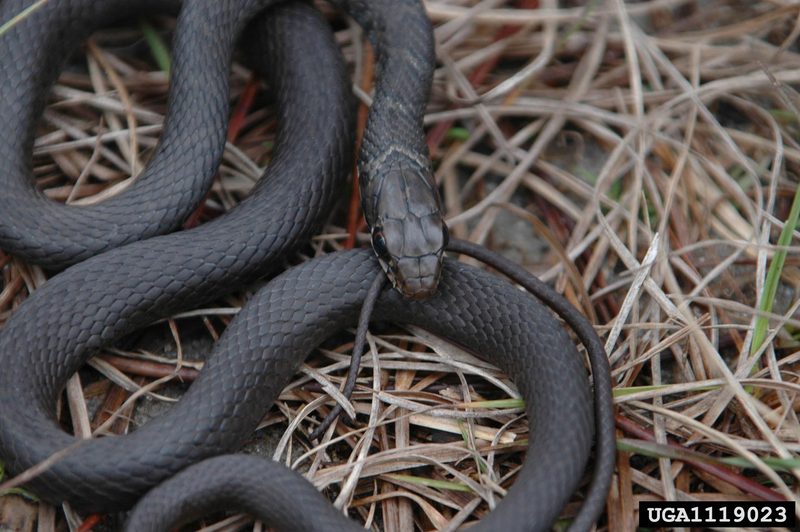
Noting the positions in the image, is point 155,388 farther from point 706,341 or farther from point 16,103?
point 706,341

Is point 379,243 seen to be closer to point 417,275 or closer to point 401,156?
point 417,275

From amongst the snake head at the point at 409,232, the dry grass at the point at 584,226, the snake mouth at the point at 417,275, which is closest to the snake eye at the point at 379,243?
the snake head at the point at 409,232

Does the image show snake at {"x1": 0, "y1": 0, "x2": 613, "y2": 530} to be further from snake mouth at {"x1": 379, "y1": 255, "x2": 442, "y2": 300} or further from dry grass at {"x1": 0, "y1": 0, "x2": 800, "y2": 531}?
dry grass at {"x1": 0, "y1": 0, "x2": 800, "y2": 531}

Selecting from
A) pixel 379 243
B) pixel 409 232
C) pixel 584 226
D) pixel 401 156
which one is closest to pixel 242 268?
pixel 379 243

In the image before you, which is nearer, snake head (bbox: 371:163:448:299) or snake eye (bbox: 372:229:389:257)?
snake head (bbox: 371:163:448:299)

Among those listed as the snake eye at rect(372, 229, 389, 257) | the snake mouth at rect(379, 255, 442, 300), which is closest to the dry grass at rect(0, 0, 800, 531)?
the snake mouth at rect(379, 255, 442, 300)

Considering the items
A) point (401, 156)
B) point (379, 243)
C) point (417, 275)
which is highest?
point (401, 156)

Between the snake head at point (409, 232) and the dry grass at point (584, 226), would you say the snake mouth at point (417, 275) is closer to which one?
the snake head at point (409, 232)
